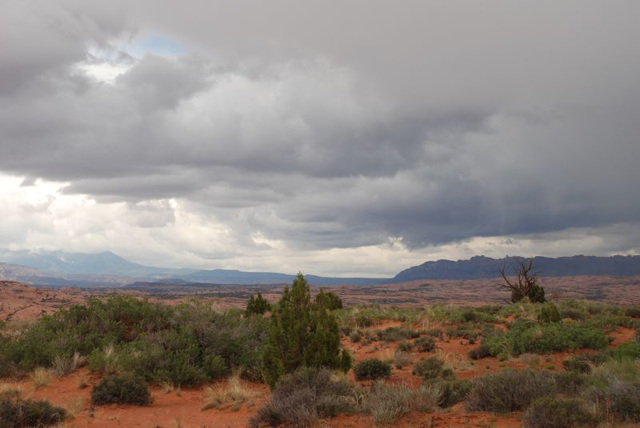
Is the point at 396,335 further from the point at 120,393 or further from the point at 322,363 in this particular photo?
the point at 120,393

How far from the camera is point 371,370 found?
52.9ft

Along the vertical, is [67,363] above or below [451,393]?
below

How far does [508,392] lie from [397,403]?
91.3 inches

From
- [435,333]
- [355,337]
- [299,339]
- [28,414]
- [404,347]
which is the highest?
[299,339]

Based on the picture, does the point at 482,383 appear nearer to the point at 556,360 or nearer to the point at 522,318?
the point at 556,360

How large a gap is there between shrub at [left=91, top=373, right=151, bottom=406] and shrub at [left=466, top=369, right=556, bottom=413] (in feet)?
27.2

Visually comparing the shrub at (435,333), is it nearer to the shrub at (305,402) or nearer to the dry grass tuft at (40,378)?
the shrub at (305,402)

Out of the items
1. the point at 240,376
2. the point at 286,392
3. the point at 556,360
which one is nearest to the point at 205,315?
the point at 240,376

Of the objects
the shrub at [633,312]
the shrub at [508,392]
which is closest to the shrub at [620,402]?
the shrub at [508,392]

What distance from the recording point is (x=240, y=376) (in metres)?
16.4

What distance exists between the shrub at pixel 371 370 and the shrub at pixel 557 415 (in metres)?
8.32

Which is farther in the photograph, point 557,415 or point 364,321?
point 364,321

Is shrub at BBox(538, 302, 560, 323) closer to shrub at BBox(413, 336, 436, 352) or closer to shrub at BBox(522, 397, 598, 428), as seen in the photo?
shrub at BBox(413, 336, 436, 352)

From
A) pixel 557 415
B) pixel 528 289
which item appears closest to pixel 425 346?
pixel 557 415
